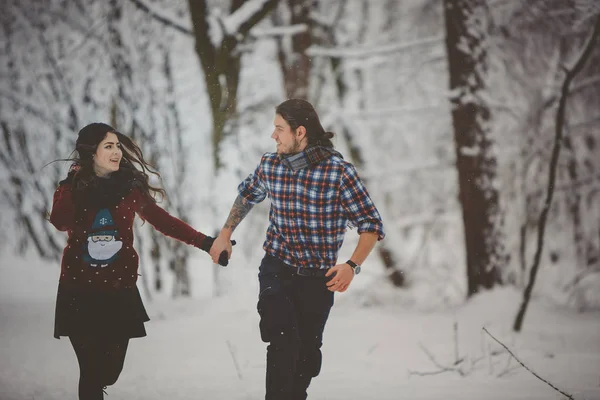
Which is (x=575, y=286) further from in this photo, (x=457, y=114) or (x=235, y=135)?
(x=235, y=135)

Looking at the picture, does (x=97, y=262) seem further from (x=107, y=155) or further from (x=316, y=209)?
(x=316, y=209)

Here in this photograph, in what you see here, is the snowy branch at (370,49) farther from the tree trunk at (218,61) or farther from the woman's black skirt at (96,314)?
the woman's black skirt at (96,314)

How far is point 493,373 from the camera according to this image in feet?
13.9

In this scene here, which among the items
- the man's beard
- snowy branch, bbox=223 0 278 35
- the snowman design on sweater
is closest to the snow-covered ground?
the snowman design on sweater

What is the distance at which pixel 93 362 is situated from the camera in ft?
9.36

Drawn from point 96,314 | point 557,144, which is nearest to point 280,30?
→ point 557,144

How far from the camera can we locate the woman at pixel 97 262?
2.83m

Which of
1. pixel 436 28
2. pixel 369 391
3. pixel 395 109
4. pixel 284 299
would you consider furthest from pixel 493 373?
pixel 436 28

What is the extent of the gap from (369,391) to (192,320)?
7.99 feet

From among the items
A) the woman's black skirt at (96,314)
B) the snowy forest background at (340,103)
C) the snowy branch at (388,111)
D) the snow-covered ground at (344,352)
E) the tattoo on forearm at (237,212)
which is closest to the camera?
the woman's black skirt at (96,314)

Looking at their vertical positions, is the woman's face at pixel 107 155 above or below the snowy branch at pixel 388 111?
below

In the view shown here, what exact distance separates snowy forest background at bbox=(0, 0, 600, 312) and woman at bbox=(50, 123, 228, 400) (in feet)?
11.7

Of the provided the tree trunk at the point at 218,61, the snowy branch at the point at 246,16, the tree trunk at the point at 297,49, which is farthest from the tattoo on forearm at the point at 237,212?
the tree trunk at the point at 297,49

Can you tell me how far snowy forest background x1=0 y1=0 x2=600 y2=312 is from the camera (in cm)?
631
